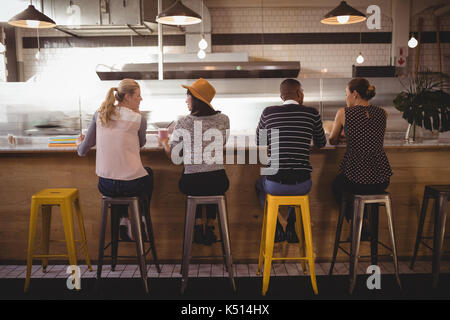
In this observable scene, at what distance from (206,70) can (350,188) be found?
12.2ft

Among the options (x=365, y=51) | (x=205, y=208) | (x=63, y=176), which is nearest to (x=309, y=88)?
(x=365, y=51)

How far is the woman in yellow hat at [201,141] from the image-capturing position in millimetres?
2602

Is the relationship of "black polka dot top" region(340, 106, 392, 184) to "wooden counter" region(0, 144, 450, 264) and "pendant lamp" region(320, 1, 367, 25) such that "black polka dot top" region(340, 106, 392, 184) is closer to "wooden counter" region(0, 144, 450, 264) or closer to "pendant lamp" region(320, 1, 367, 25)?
"wooden counter" region(0, 144, 450, 264)

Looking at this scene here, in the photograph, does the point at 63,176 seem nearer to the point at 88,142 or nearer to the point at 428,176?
the point at 88,142

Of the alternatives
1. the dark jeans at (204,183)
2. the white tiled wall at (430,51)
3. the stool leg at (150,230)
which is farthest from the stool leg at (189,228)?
the white tiled wall at (430,51)

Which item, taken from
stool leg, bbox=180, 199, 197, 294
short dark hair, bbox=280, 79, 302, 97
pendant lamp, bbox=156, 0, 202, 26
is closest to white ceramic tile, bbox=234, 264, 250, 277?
stool leg, bbox=180, 199, 197, 294

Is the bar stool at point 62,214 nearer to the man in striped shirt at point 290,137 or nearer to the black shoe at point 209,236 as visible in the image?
the black shoe at point 209,236

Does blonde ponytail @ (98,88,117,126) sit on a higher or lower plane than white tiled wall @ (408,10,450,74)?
lower

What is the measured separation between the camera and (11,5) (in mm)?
5496

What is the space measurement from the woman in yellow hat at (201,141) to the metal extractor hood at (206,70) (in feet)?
11.2

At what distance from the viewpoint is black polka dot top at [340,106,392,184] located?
2.71 metres

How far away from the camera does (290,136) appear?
2.66m

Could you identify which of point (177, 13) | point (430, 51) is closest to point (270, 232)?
point (177, 13)

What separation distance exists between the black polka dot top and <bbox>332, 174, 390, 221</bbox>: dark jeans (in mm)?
34
